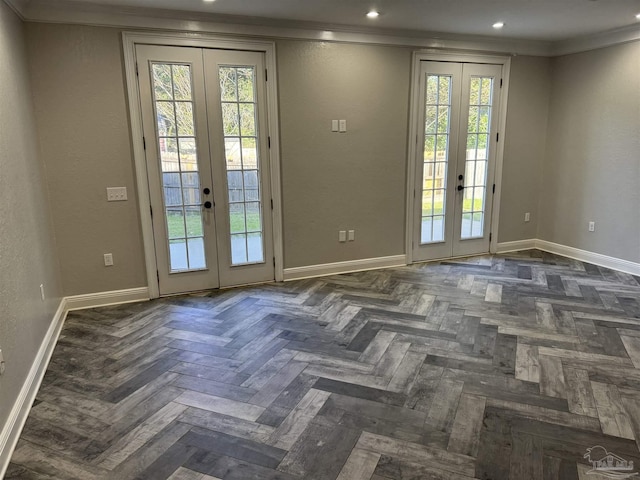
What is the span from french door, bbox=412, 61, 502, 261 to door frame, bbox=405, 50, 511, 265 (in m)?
0.05

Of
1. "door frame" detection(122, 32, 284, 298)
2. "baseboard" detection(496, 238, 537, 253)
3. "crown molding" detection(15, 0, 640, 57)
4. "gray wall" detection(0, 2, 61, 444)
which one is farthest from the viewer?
"baseboard" detection(496, 238, 537, 253)

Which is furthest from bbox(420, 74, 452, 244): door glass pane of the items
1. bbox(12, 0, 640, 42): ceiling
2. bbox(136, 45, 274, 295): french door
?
bbox(136, 45, 274, 295): french door

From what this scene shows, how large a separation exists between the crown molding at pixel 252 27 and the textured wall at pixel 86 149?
11cm

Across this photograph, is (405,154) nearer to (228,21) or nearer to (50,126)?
(228,21)

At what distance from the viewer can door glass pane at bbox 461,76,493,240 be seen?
5297mm

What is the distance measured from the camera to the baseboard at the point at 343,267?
16.0 ft

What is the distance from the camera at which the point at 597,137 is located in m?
5.14

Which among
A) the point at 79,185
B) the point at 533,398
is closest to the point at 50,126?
the point at 79,185

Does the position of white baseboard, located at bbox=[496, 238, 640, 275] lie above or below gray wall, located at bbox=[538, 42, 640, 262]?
below

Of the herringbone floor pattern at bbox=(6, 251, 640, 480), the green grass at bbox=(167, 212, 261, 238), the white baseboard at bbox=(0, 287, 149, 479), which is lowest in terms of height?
the herringbone floor pattern at bbox=(6, 251, 640, 480)

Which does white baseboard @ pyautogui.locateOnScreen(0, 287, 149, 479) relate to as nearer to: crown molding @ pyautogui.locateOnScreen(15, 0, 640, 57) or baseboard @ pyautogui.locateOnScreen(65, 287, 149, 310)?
baseboard @ pyautogui.locateOnScreen(65, 287, 149, 310)

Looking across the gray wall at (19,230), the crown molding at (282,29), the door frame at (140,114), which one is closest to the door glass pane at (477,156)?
the crown molding at (282,29)

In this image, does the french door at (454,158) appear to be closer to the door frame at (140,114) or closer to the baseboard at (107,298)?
the door frame at (140,114)

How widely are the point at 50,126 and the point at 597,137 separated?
5.80 meters
